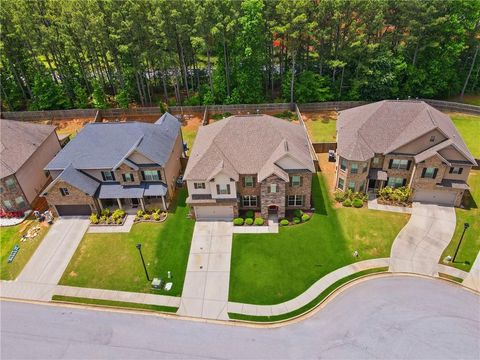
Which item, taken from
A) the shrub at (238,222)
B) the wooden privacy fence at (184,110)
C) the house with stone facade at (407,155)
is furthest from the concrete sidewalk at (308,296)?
the wooden privacy fence at (184,110)

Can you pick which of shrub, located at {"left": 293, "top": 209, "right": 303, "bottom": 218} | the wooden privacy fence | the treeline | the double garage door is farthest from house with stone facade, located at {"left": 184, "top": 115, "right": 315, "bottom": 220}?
the treeline

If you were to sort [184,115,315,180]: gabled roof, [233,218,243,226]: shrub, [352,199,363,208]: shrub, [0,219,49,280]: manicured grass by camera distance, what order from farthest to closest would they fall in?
1. [352,199,363,208]: shrub
2. [233,218,243,226]: shrub
3. [184,115,315,180]: gabled roof
4. [0,219,49,280]: manicured grass

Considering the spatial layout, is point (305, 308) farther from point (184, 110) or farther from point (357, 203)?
point (184, 110)

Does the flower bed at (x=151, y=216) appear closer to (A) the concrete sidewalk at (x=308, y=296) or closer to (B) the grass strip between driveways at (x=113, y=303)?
(B) the grass strip between driveways at (x=113, y=303)

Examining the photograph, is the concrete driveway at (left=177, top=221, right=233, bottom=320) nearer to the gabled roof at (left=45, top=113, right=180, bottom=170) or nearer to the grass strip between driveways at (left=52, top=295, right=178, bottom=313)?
the grass strip between driveways at (left=52, top=295, right=178, bottom=313)

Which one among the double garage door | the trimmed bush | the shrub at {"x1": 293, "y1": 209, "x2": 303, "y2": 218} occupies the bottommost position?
the trimmed bush

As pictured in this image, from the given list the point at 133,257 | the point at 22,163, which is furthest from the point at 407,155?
the point at 22,163
